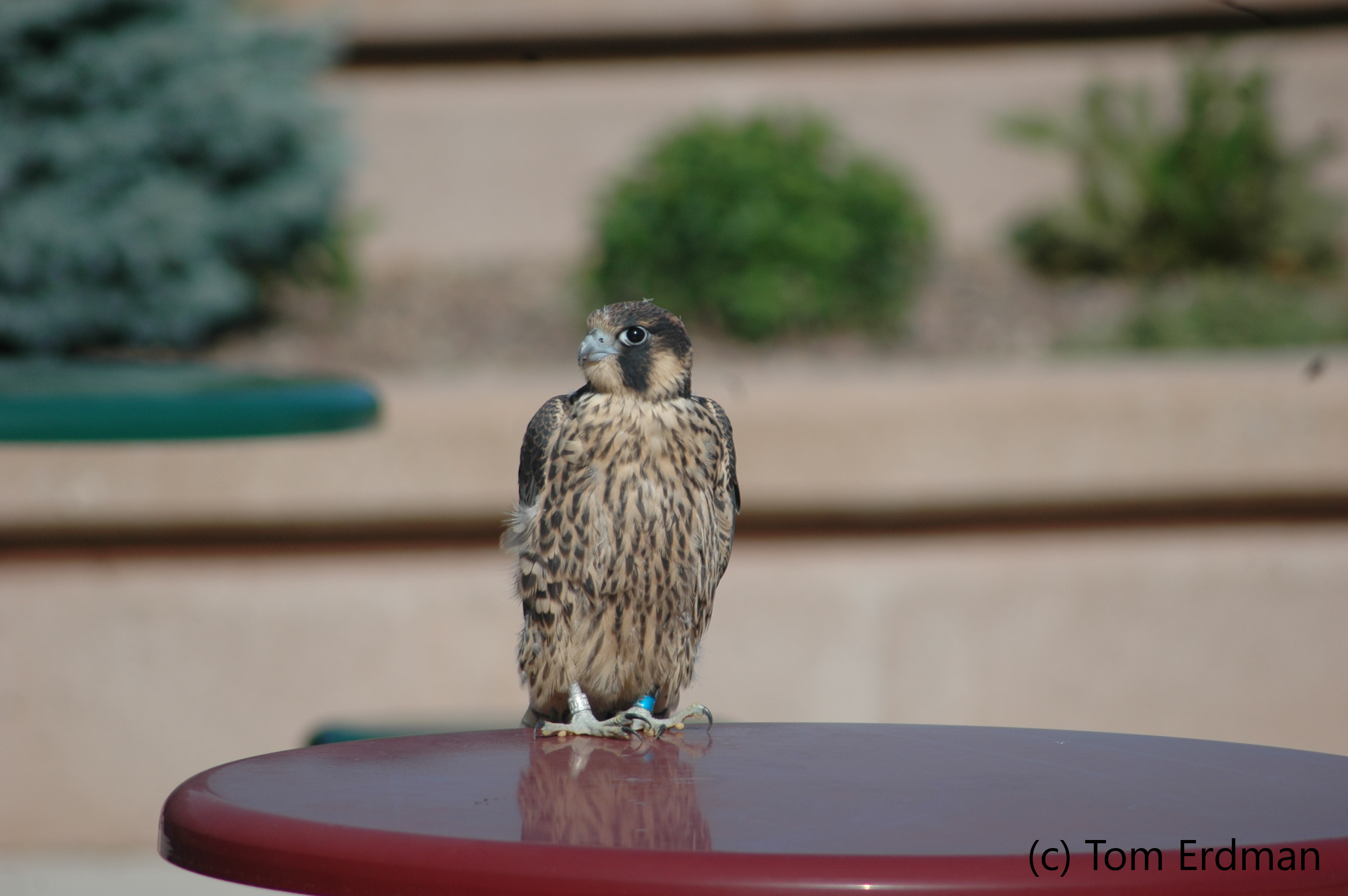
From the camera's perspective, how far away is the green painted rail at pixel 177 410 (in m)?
2.99

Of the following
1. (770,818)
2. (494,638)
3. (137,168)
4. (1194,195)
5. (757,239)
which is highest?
(1194,195)

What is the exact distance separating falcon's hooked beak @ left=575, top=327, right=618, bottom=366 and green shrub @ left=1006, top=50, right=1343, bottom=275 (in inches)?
236

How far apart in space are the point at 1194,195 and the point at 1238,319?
1102 mm

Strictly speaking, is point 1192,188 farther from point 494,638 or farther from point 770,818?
point 770,818

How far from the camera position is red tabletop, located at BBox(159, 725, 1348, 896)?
137 cm

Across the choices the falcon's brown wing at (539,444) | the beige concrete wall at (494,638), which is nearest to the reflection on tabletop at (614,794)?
the falcon's brown wing at (539,444)

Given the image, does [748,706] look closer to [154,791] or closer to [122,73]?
[154,791]

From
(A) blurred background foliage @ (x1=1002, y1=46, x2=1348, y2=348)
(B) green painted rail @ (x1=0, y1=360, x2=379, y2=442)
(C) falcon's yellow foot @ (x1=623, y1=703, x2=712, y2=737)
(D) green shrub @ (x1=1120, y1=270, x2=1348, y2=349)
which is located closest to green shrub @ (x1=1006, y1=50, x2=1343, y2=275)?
(A) blurred background foliage @ (x1=1002, y1=46, x2=1348, y2=348)

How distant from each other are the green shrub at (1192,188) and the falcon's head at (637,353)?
589 centimetres

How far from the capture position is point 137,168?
655 cm

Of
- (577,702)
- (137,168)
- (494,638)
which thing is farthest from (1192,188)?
(577,702)

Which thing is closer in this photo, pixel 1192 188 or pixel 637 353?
pixel 637 353

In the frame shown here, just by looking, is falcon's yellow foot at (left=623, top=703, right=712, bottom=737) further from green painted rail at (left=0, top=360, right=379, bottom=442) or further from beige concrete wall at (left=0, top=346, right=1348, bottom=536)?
beige concrete wall at (left=0, top=346, right=1348, bottom=536)

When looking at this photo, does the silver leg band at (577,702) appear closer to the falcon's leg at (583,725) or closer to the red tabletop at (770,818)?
the falcon's leg at (583,725)
